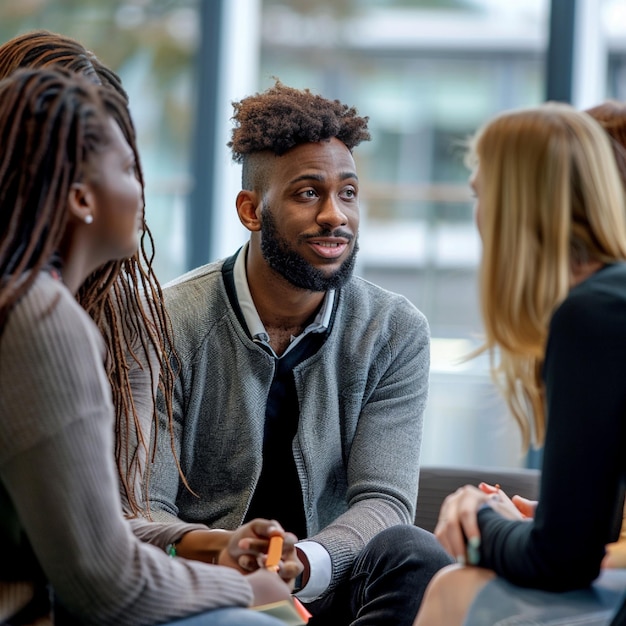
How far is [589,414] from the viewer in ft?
4.28

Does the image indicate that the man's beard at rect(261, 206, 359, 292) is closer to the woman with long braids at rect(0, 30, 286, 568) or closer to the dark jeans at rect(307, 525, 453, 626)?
the woman with long braids at rect(0, 30, 286, 568)

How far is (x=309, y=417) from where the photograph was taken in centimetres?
214

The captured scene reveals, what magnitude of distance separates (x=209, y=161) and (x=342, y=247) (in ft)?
5.02

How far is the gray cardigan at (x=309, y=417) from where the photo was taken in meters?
2.12

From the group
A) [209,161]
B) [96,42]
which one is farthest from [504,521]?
[96,42]

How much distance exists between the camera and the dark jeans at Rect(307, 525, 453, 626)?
1.87 m

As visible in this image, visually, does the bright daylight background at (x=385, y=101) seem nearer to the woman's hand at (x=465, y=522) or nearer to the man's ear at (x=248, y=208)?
the man's ear at (x=248, y=208)

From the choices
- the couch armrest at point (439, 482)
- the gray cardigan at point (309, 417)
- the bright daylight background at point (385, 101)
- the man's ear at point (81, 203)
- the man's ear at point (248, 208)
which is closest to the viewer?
the man's ear at point (81, 203)

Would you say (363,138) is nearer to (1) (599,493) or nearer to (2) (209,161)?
(1) (599,493)

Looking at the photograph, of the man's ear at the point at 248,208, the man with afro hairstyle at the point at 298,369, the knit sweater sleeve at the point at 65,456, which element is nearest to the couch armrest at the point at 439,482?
the man with afro hairstyle at the point at 298,369

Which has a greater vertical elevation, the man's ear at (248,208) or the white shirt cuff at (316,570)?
the man's ear at (248,208)

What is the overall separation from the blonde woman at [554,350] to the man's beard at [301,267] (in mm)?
705

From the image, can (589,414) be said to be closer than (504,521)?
Yes

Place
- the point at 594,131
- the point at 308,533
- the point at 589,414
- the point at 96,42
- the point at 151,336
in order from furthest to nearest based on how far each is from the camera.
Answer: the point at 96,42 → the point at 308,533 → the point at 151,336 → the point at 594,131 → the point at 589,414
